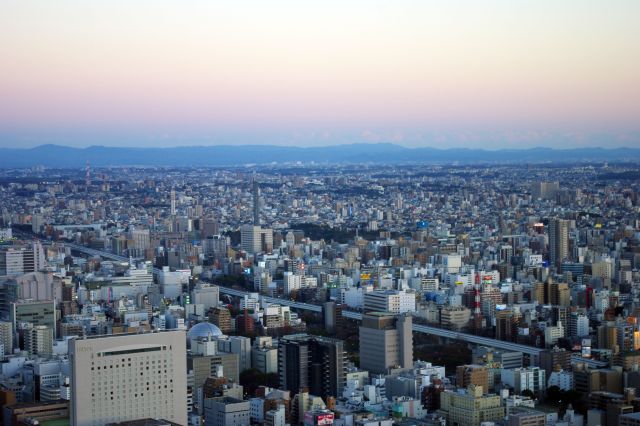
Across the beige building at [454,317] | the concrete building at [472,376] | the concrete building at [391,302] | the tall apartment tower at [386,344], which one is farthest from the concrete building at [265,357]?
the concrete building at [391,302]

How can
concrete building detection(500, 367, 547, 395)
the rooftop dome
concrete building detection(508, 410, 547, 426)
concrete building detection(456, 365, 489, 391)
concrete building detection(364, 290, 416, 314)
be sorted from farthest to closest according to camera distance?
concrete building detection(364, 290, 416, 314) < the rooftop dome < concrete building detection(500, 367, 547, 395) < concrete building detection(456, 365, 489, 391) < concrete building detection(508, 410, 547, 426)

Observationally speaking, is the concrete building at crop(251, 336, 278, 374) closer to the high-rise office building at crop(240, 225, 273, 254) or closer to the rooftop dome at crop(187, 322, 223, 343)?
the rooftop dome at crop(187, 322, 223, 343)

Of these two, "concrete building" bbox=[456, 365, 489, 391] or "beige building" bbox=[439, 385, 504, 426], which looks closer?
"beige building" bbox=[439, 385, 504, 426]

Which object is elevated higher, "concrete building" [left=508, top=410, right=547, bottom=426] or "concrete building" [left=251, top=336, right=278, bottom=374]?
"concrete building" [left=508, top=410, right=547, bottom=426]

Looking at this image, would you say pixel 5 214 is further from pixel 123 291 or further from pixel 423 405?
pixel 423 405

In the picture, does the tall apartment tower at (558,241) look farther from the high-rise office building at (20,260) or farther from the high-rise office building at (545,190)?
the high-rise office building at (545,190)

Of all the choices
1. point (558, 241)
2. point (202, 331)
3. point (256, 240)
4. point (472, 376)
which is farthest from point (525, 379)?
point (256, 240)

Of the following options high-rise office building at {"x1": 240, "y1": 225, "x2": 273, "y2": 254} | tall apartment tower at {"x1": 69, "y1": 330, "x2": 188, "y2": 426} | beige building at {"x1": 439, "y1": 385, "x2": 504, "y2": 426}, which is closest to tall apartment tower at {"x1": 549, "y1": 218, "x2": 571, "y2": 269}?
high-rise office building at {"x1": 240, "y1": 225, "x2": 273, "y2": 254}
